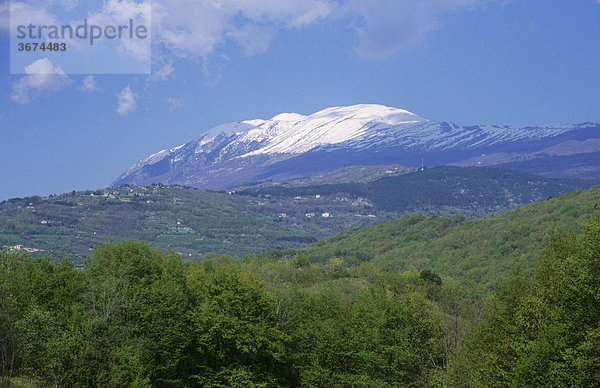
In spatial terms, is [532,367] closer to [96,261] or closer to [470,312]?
[96,261]

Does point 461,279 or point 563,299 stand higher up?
point 563,299

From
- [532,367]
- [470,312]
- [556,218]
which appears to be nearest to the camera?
[532,367]

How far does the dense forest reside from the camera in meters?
45.8

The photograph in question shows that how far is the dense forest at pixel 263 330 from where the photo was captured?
4578 centimetres

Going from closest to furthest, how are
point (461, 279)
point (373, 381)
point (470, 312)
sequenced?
point (373, 381), point (470, 312), point (461, 279)

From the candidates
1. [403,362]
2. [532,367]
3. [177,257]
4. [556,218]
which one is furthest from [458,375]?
[556,218]

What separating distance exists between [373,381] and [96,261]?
38.5 meters

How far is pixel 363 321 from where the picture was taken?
6975 centimetres

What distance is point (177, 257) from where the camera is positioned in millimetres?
80688

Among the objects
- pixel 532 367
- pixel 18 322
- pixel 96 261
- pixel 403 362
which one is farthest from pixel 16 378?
pixel 532 367

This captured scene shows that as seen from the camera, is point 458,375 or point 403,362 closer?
point 458,375

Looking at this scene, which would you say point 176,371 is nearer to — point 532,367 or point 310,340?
point 310,340

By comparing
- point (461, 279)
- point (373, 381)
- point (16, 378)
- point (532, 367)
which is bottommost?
point (461, 279)

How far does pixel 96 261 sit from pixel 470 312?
243ft
